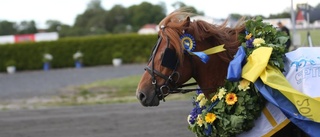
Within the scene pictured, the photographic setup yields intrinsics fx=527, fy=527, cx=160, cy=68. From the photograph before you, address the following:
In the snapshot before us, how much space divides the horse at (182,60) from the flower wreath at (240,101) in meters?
0.10

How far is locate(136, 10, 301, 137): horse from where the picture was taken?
132 inches

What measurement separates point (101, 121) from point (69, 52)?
2145 cm

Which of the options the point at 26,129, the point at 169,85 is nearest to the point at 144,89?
the point at 169,85

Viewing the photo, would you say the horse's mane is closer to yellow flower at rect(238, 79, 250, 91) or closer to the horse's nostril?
yellow flower at rect(238, 79, 250, 91)

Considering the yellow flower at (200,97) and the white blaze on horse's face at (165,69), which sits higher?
the white blaze on horse's face at (165,69)

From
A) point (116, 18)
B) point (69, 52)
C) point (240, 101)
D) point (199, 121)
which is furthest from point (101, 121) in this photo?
point (116, 18)

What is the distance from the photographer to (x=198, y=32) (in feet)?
11.4

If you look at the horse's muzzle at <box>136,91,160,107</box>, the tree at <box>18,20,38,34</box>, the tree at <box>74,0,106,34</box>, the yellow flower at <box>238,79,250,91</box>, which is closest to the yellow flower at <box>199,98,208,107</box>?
the yellow flower at <box>238,79,250,91</box>

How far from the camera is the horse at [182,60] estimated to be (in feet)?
11.0

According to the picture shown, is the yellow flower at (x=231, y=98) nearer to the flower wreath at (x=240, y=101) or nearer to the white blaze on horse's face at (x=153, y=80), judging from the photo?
the flower wreath at (x=240, y=101)

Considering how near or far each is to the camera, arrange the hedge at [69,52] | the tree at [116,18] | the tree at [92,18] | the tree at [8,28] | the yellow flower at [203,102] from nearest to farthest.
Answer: the yellow flower at [203,102], the hedge at [69,52], the tree at [8,28], the tree at [116,18], the tree at [92,18]

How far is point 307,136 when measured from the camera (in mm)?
3428

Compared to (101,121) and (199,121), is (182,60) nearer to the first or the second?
(199,121)

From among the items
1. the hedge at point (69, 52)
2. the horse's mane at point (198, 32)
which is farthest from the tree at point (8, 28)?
the horse's mane at point (198, 32)
